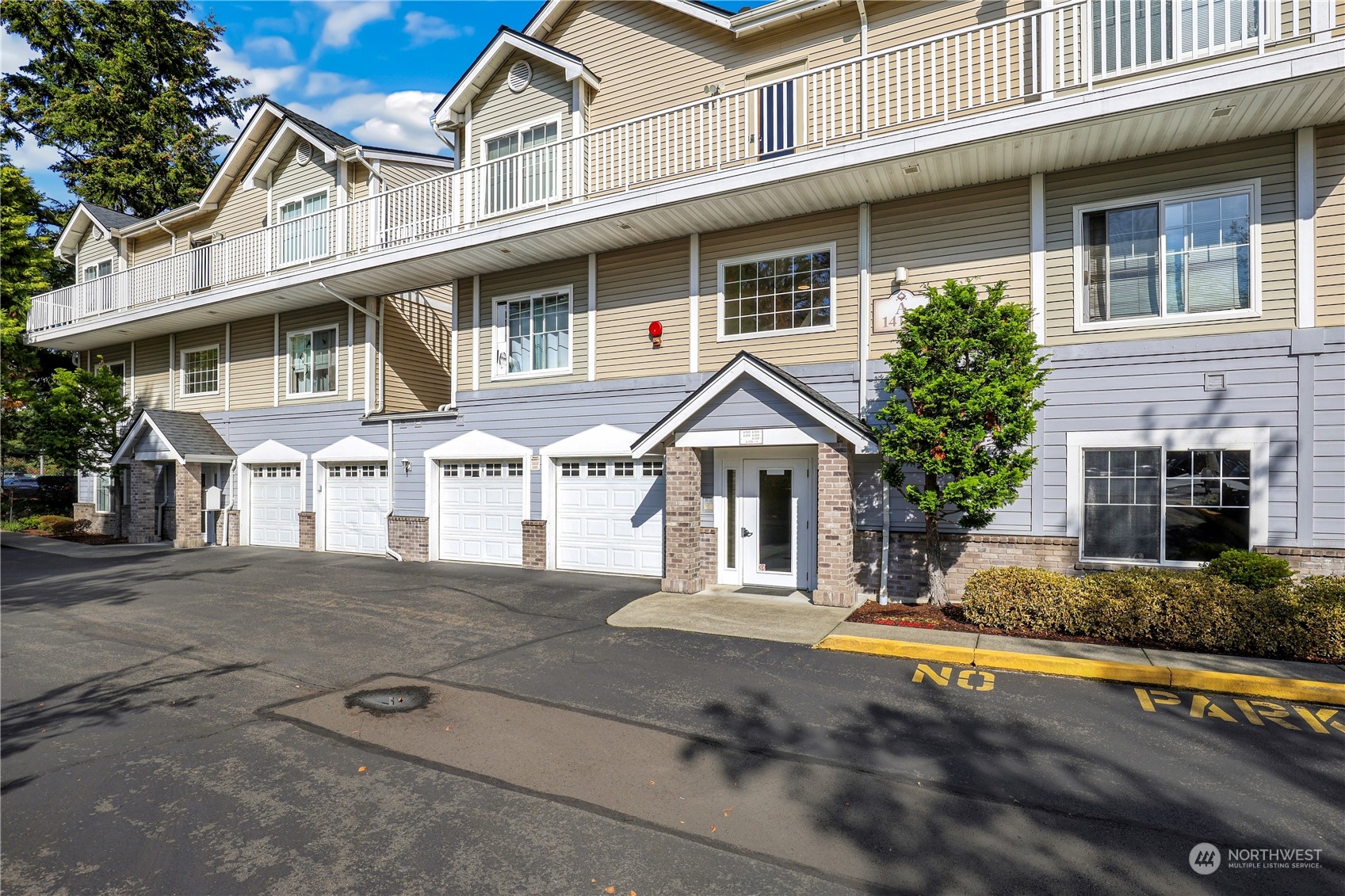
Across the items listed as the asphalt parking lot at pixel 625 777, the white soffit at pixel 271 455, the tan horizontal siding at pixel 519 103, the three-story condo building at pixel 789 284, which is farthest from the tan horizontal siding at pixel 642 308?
the white soffit at pixel 271 455

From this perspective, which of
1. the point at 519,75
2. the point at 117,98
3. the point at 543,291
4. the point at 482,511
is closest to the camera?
the point at 543,291

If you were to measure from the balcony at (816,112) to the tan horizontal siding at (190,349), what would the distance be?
5.98 ft

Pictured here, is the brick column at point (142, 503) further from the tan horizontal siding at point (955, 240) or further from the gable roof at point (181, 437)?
the tan horizontal siding at point (955, 240)

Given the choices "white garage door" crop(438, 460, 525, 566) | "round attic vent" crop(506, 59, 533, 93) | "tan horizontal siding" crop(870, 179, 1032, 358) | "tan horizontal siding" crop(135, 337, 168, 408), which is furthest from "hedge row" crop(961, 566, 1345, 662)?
"tan horizontal siding" crop(135, 337, 168, 408)

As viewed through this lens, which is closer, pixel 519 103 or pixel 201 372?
pixel 519 103

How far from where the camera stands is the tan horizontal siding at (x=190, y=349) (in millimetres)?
18500

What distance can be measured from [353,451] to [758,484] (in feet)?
32.6

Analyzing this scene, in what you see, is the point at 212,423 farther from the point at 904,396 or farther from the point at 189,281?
the point at 904,396

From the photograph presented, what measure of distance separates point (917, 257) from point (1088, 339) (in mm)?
2565

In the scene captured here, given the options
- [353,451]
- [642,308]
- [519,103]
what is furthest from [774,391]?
[353,451]

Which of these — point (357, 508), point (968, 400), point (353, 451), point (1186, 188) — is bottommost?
point (357, 508)

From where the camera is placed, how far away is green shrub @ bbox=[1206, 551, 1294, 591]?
7.23 metres

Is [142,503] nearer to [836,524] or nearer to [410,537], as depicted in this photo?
[410,537]

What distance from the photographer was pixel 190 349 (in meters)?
19.3
